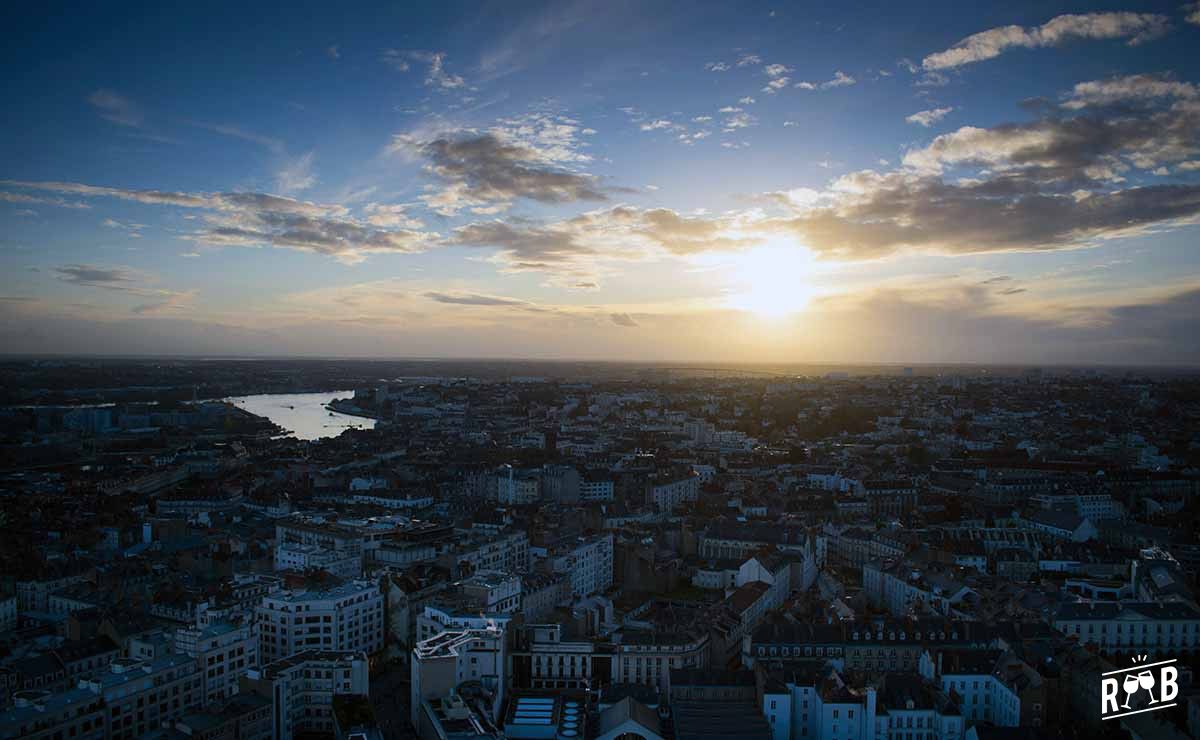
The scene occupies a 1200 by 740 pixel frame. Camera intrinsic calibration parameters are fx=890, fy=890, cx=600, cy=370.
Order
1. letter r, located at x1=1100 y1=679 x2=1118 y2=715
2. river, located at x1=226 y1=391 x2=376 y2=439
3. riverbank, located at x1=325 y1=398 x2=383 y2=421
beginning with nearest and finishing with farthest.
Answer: letter r, located at x1=1100 y1=679 x2=1118 y2=715, river, located at x1=226 y1=391 x2=376 y2=439, riverbank, located at x1=325 y1=398 x2=383 y2=421

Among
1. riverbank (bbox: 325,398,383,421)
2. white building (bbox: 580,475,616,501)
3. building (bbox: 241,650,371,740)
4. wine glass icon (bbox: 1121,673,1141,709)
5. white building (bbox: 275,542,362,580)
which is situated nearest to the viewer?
wine glass icon (bbox: 1121,673,1141,709)

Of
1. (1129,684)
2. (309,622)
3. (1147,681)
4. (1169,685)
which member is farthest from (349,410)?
(1129,684)

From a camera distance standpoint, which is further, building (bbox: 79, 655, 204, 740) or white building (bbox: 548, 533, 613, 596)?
white building (bbox: 548, 533, 613, 596)

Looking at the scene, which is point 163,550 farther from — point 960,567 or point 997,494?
point 997,494

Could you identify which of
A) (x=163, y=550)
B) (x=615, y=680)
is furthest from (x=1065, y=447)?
(x=163, y=550)

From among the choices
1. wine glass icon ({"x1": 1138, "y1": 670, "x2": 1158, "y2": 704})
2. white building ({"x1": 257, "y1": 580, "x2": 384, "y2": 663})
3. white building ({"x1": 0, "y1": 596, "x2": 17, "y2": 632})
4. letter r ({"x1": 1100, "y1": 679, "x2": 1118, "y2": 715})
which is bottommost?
white building ({"x1": 0, "y1": 596, "x2": 17, "y2": 632})

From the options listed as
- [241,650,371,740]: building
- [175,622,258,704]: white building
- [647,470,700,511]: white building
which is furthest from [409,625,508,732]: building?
[647,470,700,511]: white building

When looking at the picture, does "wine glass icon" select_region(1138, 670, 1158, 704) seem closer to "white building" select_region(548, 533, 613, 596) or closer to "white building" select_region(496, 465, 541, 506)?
"white building" select_region(548, 533, 613, 596)

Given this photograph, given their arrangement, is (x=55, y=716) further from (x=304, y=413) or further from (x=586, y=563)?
(x=304, y=413)
